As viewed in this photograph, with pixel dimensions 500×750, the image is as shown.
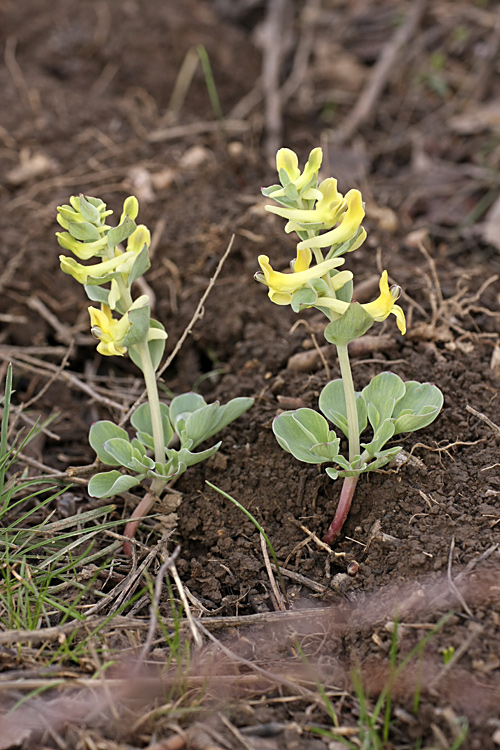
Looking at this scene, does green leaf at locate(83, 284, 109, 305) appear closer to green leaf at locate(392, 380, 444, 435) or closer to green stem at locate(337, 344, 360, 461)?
green stem at locate(337, 344, 360, 461)

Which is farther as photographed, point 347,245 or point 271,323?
point 271,323

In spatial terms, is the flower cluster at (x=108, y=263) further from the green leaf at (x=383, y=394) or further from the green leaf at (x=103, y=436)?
the green leaf at (x=383, y=394)

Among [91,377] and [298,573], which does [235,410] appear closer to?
[298,573]

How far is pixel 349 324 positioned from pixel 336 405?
0.40 metres

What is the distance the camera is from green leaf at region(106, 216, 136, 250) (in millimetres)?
1841


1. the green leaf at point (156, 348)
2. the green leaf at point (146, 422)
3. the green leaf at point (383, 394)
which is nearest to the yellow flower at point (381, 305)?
the green leaf at point (383, 394)

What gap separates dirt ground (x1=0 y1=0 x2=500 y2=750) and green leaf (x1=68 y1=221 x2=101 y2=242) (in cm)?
75

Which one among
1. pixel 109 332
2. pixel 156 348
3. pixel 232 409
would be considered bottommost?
pixel 232 409

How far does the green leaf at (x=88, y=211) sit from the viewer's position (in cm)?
183

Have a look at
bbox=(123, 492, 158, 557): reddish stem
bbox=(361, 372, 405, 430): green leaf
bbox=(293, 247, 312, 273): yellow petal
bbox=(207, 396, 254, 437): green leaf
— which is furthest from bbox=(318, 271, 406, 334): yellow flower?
bbox=(123, 492, 158, 557): reddish stem

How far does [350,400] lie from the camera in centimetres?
191

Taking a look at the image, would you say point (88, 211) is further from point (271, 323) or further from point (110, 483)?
point (271, 323)

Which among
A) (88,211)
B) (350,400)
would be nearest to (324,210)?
(350,400)

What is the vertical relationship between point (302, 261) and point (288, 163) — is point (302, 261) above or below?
below
